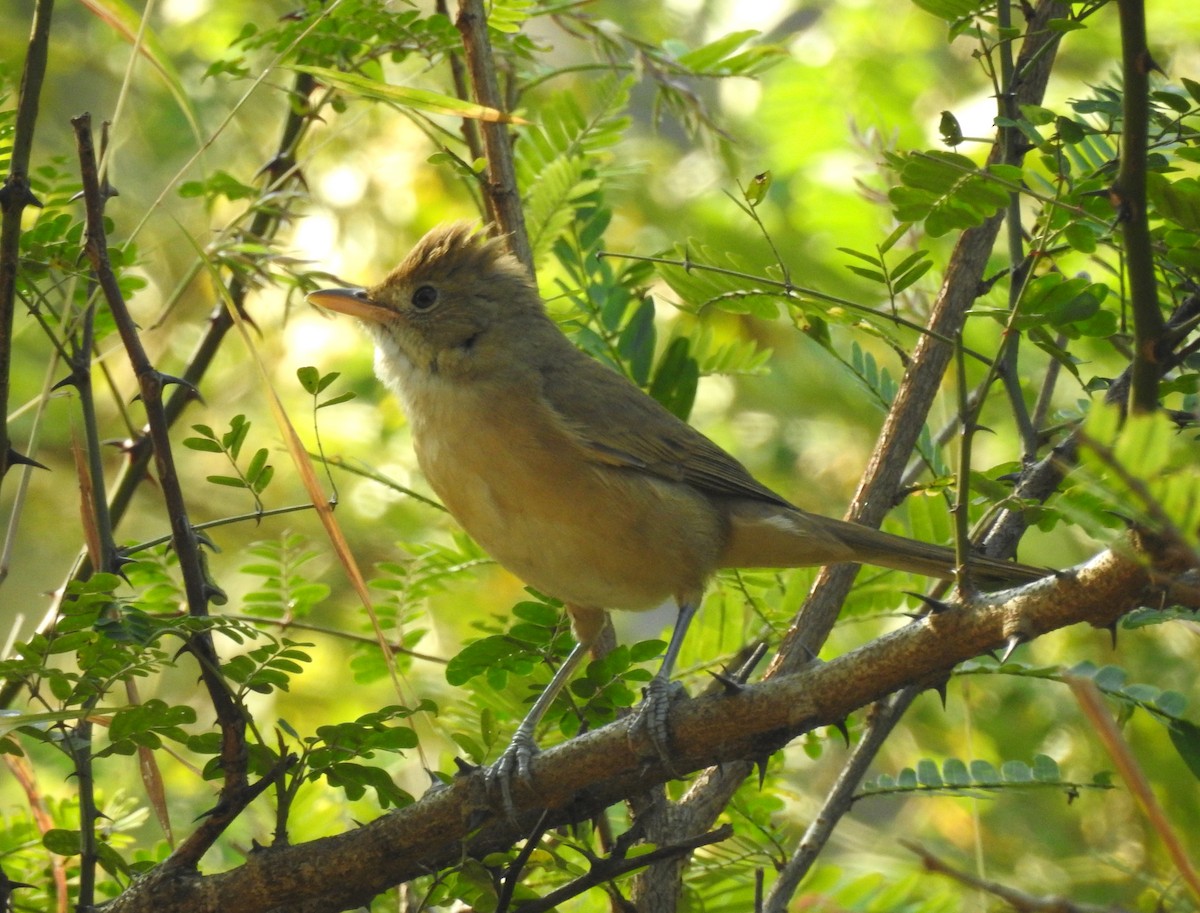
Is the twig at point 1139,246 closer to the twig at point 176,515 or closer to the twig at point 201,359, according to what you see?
the twig at point 176,515

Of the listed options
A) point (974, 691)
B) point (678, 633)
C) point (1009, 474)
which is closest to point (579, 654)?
point (678, 633)

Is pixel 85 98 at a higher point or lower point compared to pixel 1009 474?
higher

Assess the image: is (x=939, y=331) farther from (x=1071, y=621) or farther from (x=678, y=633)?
(x=1071, y=621)

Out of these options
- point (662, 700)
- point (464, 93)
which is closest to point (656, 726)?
point (662, 700)

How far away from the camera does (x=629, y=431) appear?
179 inches

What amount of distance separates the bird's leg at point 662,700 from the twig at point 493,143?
48.3 inches

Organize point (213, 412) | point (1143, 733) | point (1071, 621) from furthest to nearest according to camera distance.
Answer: point (213, 412) → point (1143, 733) → point (1071, 621)

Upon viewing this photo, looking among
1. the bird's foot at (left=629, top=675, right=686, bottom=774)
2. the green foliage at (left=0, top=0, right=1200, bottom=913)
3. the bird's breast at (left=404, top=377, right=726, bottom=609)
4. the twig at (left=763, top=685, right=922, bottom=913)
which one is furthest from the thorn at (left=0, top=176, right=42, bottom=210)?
the twig at (left=763, top=685, right=922, bottom=913)

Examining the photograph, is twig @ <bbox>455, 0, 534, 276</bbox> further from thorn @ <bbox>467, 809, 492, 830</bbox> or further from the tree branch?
thorn @ <bbox>467, 809, 492, 830</bbox>

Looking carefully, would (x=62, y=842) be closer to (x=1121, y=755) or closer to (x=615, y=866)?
(x=615, y=866)

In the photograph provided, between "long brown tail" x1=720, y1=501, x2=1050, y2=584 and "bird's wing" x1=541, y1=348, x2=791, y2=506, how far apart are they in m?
0.15

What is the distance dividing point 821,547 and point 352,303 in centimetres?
186

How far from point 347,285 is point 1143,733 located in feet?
11.8

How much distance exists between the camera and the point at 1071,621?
225 cm
